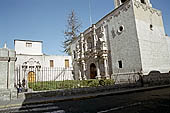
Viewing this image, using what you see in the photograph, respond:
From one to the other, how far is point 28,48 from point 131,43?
20186mm

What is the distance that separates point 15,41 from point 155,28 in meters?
23.9

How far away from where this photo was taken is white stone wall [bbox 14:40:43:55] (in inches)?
966

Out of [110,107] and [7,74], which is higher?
[7,74]

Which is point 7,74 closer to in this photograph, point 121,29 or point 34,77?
point 121,29

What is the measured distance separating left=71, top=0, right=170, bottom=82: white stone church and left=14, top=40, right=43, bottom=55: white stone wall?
42.9 ft

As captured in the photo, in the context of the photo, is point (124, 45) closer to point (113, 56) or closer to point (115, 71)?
point (113, 56)

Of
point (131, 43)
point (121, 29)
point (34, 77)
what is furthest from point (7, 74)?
point (34, 77)

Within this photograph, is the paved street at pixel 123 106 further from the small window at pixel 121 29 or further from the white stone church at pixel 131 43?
the small window at pixel 121 29

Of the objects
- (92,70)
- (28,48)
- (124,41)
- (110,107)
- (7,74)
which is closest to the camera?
(110,107)

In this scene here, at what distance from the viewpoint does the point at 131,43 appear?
13.8 meters

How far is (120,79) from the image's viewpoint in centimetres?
1448


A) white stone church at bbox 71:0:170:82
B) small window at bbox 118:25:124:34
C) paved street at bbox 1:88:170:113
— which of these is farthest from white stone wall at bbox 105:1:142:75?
paved street at bbox 1:88:170:113

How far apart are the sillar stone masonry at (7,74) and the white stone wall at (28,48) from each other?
57.2 feet

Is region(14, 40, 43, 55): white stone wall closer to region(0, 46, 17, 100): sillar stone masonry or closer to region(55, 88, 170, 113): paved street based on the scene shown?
region(0, 46, 17, 100): sillar stone masonry
